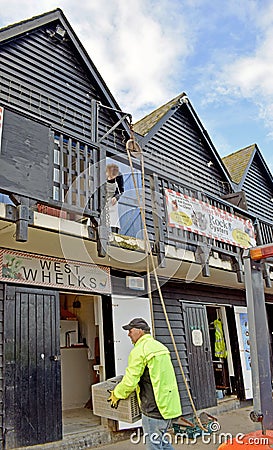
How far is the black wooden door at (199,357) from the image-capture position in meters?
7.93

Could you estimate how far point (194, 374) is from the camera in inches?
313

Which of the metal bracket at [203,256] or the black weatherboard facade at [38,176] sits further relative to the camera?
the metal bracket at [203,256]

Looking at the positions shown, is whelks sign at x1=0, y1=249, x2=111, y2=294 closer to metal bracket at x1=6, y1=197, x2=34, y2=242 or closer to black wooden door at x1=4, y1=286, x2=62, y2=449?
black wooden door at x1=4, y1=286, x2=62, y2=449

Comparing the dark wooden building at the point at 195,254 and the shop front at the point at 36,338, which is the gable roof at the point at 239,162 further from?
the shop front at the point at 36,338

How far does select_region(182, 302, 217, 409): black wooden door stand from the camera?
26.0 feet

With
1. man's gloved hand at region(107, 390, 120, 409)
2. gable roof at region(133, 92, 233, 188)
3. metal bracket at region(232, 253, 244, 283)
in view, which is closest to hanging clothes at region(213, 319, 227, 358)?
metal bracket at region(232, 253, 244, 283)

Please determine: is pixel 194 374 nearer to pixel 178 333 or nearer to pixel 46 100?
pixel 178 333

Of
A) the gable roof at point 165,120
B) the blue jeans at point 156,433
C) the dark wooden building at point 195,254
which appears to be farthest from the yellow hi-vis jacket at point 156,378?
the gable roof at point 165,120

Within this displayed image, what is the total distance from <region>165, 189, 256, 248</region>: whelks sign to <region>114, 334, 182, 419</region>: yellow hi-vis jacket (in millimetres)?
2902

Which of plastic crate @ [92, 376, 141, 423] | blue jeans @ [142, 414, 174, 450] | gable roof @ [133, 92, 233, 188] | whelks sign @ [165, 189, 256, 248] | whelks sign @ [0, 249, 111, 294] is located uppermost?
gable roof @ [133, 92, 233, 188]

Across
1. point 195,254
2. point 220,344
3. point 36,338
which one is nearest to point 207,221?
point 195,254

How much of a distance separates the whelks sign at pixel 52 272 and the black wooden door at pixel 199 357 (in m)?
2.34

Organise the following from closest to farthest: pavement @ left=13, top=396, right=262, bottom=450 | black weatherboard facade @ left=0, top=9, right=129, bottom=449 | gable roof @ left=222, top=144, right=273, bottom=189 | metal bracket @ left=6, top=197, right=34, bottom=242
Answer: metal bracket @ left=6, top=197, right=34, bottom=242, black weatherboard facade @ left=0, top=9, right=129, bottom=449, pavement @ left=13, top=396, right=262, bottom=450, gable roof @ left=222, top=144, right=273, bottom=189

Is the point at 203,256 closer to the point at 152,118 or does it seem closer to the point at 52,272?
the point at 52,272
